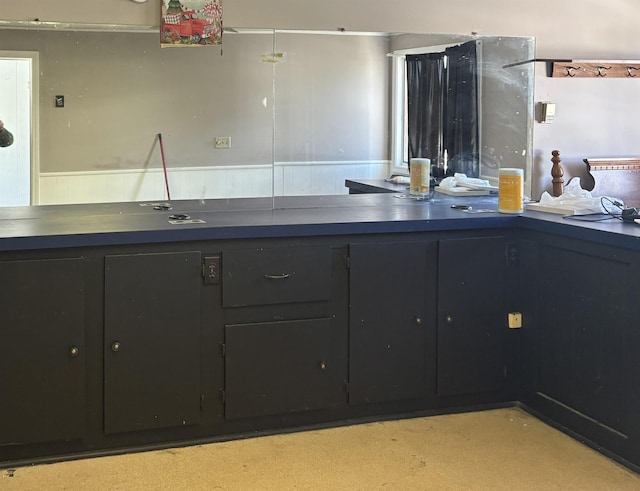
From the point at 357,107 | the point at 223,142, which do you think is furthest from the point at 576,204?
the point at 223,142

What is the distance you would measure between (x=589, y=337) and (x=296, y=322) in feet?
3.42

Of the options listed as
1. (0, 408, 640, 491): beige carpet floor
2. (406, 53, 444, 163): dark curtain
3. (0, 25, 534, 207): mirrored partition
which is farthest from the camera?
(406, 53, 444, 163): dark curtain

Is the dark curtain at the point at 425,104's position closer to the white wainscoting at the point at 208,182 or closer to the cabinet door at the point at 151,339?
the white wainscoting at the point at 208,182

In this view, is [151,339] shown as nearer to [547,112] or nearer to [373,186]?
[373,186]

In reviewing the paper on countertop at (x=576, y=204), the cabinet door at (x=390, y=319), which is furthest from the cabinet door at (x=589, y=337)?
the cabinet door at (x=390, y=319)

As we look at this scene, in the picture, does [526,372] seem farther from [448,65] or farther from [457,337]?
[448,65]

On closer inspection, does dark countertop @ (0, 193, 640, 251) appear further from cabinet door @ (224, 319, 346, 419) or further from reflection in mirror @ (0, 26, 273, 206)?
cabinet door @ (224, 319, 346, 419)

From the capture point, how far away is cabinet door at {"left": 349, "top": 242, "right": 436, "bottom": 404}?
285 centimetres

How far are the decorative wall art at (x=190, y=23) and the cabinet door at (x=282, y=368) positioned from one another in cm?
123

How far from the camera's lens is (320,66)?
336 cm

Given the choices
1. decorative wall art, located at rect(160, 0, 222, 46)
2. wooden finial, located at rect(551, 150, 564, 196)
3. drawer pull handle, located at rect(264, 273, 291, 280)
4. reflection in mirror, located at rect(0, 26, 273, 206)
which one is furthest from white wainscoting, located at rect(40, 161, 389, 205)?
wooden finial, located at rect(551, 150, 564, 196)

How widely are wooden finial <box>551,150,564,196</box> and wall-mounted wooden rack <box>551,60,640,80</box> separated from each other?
16.7 inches

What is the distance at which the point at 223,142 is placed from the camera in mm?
3197

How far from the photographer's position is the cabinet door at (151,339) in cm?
256
